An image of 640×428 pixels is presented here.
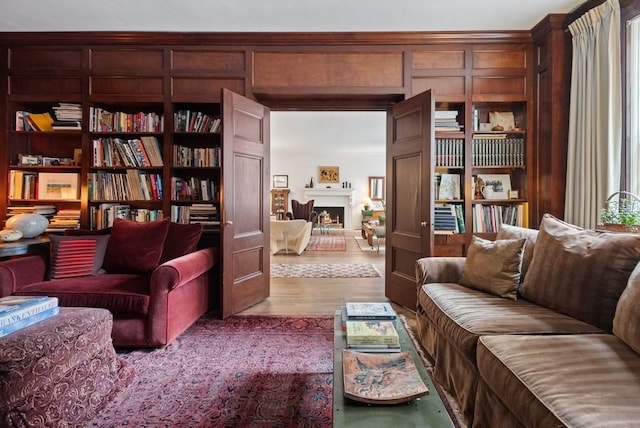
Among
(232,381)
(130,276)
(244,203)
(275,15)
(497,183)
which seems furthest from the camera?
(497,183)

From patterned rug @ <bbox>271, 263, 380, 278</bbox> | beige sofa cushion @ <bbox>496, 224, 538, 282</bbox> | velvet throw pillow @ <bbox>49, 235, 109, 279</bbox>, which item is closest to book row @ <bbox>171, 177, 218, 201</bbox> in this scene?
velvet throw pillow @ <bbox>49, 235, 109, 279</bbox>

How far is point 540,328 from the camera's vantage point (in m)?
1.65

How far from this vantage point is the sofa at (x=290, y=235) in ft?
22.0

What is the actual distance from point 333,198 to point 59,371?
10.5 meters

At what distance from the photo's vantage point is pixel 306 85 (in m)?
3.50

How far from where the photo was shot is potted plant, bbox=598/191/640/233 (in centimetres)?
228

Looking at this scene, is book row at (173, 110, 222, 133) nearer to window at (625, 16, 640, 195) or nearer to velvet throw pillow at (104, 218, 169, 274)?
velvet throw pillow at (104, 218, 169, 274)

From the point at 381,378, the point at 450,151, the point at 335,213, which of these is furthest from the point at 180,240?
the point at 335,213

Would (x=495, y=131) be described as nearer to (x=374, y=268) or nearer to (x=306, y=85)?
(x=306, y=85)

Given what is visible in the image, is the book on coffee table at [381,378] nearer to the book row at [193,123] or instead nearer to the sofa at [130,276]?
the sofa at [130,276]

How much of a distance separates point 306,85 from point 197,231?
1792 millimetres

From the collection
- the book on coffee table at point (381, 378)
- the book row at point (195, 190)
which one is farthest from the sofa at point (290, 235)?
the book on coffee table at point (381, 378)

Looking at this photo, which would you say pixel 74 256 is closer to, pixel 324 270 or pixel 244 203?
pixel 244 203

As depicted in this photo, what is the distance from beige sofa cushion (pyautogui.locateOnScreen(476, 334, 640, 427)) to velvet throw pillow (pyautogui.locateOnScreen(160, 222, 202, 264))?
2.38 metres
